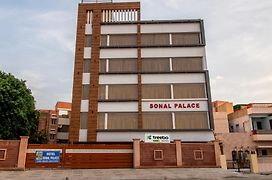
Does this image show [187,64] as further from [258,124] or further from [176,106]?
[258,124]

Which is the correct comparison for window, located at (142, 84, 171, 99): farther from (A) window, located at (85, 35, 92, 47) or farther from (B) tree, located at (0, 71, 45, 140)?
(B) tree, located at (0, 71, 45, 140)

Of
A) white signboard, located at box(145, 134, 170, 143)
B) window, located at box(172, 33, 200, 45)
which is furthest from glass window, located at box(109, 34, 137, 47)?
Answer: white signboard, located at box(145, 134, 170, 143)

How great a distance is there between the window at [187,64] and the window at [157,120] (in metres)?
5.96

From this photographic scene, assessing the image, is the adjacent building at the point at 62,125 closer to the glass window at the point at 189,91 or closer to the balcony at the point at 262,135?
the glass window at the point at 189,91

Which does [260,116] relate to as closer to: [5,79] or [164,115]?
[164,115]

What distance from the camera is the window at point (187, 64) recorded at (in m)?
32.5

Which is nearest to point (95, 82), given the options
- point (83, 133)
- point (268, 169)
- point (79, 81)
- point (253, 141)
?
point (79, 81)

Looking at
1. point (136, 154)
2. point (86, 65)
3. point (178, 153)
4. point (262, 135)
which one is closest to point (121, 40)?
point (86, 65)

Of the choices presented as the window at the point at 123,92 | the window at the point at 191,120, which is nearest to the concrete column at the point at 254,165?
the window at the point at 191,120

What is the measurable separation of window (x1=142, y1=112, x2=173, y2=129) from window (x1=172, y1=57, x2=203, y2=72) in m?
5.96

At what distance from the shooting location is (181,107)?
30.7m

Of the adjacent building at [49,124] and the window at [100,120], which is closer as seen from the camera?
the window at [100,120]

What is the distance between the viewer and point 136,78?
32.2 meters

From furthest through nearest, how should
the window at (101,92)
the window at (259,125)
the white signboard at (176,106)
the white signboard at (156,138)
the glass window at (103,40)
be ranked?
the window at (259,125), the glass window at (103,40), the window at (101,92), the white signboard at (176,106), the white signboard at (156,138)
